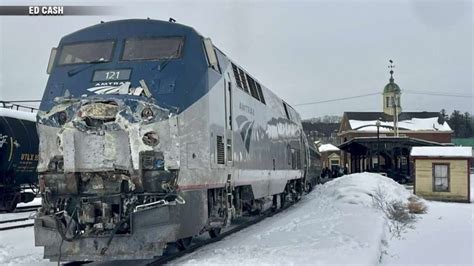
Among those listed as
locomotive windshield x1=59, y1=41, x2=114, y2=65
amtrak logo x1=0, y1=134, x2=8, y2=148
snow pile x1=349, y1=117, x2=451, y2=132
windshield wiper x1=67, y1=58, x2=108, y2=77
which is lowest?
amtrak logo x1=0, y1=134, x2=8, y2=148

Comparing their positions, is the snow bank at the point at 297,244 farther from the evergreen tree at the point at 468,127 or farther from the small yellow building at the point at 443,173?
the evergreen tree at the point at 468,127

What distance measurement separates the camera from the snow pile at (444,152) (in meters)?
22.6

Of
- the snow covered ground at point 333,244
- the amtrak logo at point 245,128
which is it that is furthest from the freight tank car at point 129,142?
the amtrak logo at point 245,128

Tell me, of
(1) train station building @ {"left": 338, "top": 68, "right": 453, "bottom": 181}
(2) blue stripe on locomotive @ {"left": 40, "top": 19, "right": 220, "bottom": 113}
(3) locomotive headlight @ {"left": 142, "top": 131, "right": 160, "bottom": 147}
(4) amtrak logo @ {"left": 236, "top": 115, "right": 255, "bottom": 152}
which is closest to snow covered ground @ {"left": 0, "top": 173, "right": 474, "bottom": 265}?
(3) locomotive headlight @ {"left": 142, "top": 131, "right": 160, "bottom": 147}

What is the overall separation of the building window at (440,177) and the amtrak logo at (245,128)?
512 inches

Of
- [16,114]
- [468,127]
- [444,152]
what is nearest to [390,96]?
[468,127]

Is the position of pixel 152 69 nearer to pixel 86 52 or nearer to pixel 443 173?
pixel 86 52

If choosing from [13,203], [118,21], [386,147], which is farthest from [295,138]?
[386,147]

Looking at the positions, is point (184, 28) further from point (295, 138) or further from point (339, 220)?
point (295, 138)

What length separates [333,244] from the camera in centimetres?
1002

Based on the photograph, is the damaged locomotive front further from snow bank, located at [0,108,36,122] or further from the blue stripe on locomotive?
snow bank, located at [0,108,36,122]

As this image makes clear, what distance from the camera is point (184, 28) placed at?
31.7 feet

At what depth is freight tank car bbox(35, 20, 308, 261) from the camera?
324 inches

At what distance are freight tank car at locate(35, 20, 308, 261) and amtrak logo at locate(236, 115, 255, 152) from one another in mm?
1615
